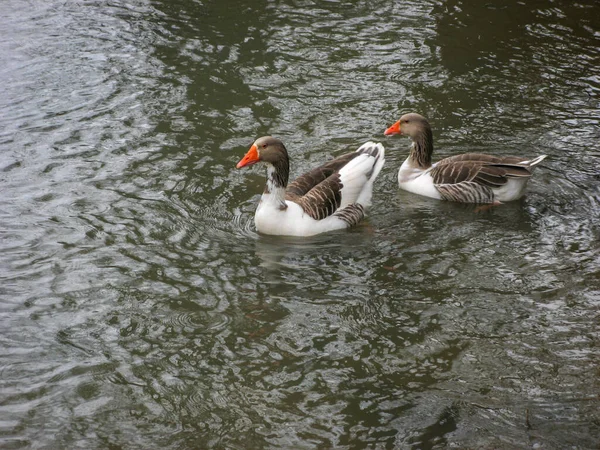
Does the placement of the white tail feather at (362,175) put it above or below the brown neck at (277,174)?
below

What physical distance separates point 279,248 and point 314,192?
0.99m

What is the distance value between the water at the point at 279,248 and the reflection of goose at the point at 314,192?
0.78 feet

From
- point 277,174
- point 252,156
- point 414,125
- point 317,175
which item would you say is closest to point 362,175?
point 317,175

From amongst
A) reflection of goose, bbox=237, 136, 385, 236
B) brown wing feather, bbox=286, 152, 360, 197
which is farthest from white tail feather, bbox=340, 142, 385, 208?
brown wing feather, bbox=286, 152, 360, 197

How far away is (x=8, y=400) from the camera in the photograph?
255 inches

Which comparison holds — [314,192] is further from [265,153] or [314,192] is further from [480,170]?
[480,170]

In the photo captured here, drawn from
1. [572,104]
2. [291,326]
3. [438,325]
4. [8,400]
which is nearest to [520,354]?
[438,325]

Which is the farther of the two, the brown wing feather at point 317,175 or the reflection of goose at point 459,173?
the reflection of goose at point 459,173

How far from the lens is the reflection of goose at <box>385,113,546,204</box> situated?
33.3 feet

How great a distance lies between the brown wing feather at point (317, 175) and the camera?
32.8ft

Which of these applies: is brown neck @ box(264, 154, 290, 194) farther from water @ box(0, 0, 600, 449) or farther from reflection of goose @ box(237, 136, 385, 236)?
water @ box(0, 0, 600, 449)

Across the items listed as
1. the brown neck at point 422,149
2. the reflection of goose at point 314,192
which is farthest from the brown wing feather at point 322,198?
the brown neck at point 422,149

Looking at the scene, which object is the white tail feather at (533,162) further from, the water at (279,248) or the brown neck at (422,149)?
the brown neck at (422,149)

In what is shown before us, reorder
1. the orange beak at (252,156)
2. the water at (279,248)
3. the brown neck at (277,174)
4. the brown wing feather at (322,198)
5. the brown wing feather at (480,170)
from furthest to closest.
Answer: the brown wing feather at (480,170) < the brown wing feather at (322,198) < the brown neck at (277,174) < the orange beak at (252,156) < the water at (279,248)
